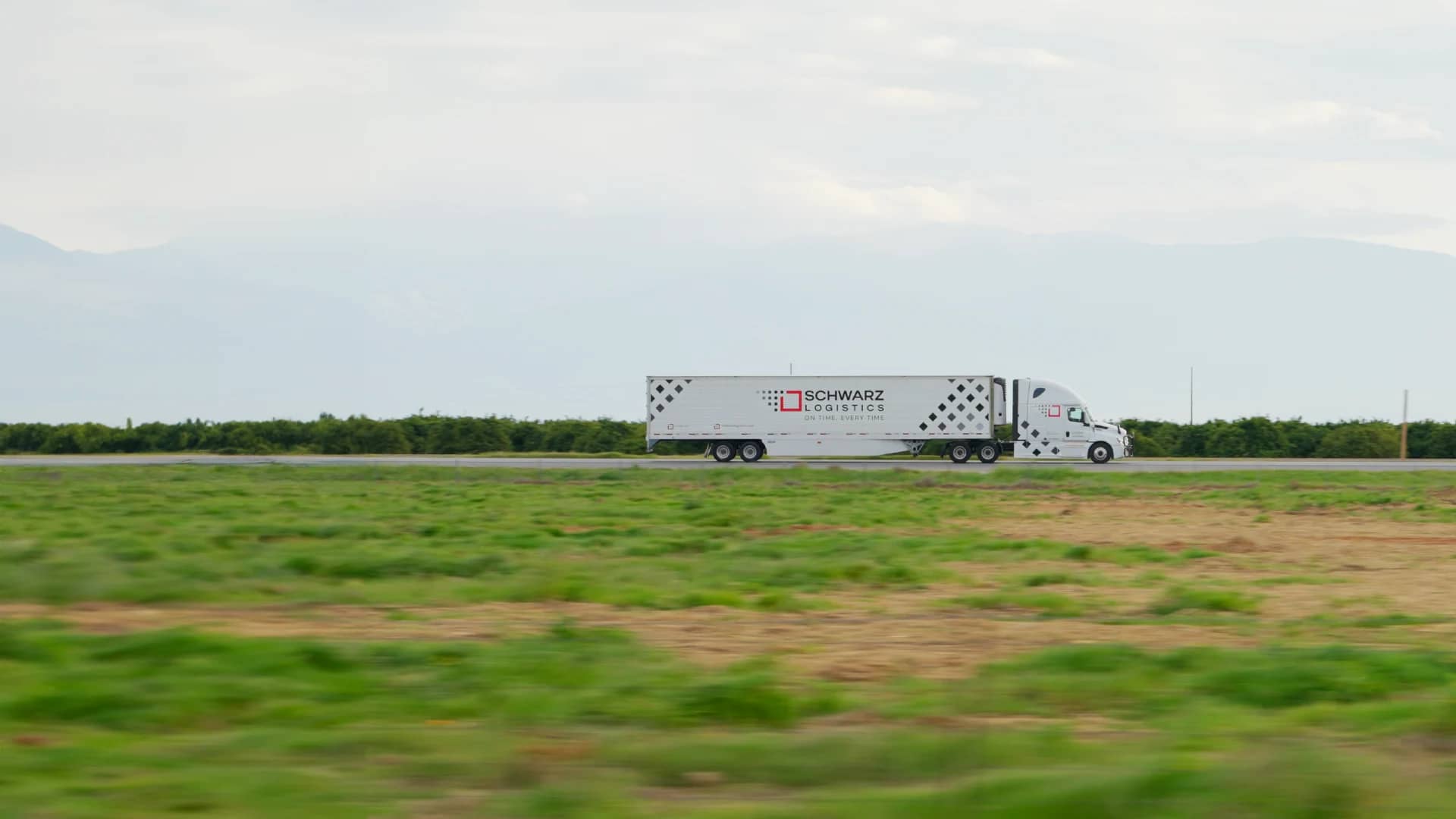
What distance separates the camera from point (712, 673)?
24.6ft

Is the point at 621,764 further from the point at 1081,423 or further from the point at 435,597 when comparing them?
the point at 1081,423

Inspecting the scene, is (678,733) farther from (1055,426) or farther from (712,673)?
(1055,426)

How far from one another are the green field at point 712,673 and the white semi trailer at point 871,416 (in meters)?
27.2

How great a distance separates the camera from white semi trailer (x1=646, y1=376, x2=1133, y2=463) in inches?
1742

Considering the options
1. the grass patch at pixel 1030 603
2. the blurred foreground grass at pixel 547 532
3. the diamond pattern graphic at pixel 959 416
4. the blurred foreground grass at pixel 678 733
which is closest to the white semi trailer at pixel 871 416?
the diamond pattern graphic at pixel 959 416

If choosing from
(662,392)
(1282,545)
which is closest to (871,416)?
(662,392)

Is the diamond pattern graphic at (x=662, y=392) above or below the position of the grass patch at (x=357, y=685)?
above

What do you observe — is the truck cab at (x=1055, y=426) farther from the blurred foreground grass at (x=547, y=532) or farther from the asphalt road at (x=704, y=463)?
the blurred foreground grass at (x=547, y=532)

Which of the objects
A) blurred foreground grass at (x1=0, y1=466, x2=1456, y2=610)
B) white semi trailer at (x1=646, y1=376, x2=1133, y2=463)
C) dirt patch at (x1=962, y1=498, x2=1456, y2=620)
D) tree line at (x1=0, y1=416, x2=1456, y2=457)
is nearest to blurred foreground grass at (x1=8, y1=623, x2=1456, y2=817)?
blurred foreground grass at (x1=0, y1=466, x2=1456, y2=610)

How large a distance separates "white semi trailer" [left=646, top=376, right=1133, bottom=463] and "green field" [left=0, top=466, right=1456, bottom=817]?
27.2 m

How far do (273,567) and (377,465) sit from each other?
26205 millimetres

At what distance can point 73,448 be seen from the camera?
5528 cm

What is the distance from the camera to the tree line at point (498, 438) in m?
52.0

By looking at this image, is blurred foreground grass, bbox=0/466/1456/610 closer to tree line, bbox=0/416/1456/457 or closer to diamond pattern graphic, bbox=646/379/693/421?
diamond pattern graphic, bbox=646/379/693/421
